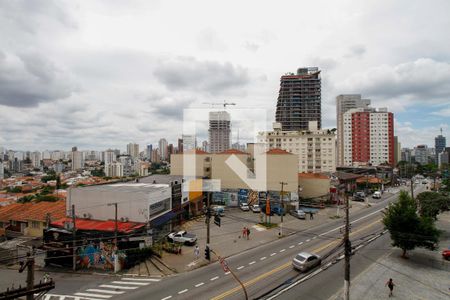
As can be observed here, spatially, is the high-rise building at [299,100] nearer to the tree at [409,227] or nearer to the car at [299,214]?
the car at [299,214]

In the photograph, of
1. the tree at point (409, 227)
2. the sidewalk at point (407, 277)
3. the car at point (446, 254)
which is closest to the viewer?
the sidewalk at point (407, 277)

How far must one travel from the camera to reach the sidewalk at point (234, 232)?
24631 mm

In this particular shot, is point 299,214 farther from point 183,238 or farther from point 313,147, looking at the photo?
point 313,147

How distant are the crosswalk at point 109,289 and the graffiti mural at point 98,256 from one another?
261cm

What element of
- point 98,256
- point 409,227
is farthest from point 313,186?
point 98,256

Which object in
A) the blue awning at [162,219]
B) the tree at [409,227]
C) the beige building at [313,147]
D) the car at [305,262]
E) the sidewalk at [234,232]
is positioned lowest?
the sidewalk at [234,232]

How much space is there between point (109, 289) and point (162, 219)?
11.4m

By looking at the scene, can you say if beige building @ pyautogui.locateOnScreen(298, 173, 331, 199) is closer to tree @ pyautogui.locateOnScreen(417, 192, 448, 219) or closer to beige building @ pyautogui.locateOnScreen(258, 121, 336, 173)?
tree @ pyautogui.locateOnScreen(417, 192, 448, 219)

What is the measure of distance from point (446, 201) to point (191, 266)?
27.4m

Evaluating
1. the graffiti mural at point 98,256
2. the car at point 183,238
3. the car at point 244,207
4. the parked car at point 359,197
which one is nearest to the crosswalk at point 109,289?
the graffiti mural at point 98,256

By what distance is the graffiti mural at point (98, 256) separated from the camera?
23.0m

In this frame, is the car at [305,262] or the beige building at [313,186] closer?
the car at [305,262]

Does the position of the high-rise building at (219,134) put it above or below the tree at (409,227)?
above

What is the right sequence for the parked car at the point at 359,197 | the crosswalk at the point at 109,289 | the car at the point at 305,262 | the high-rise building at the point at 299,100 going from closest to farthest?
the crosswalk at the point at 109,289 → the car at the point at 305,262 → the parked car at the point at 359,197 → the high-rise building at the point at 299,100
